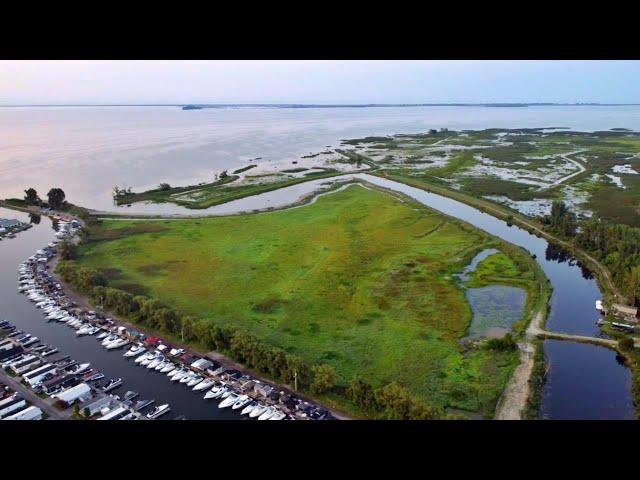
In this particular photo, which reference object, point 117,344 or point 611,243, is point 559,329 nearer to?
point 611,243

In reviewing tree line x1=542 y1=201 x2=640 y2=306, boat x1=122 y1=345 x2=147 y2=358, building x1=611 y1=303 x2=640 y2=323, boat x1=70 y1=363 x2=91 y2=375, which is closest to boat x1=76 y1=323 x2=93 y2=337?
boat x1=70 y1=363 x2=91 y2=375

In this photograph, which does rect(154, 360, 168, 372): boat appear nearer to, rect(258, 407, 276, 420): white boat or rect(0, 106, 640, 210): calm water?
rect(258, 407, 276, 420): white boat

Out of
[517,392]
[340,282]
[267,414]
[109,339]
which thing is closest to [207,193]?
[340,282]

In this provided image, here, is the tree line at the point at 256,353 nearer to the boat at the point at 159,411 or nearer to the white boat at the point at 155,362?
the white boat at the point at 155,362

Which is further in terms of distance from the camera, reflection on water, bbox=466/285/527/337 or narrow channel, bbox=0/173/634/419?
reflection on water, bbox=466/285/527/337

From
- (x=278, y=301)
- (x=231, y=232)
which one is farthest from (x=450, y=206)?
(x=278, y=301)
